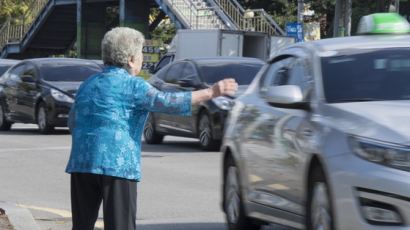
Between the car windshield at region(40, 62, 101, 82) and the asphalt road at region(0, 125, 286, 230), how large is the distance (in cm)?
204

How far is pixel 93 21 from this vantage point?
5062 cm

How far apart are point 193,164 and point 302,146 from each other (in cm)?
790

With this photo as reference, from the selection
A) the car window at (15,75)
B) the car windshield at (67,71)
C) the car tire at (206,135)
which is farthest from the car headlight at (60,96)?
the car tire at (206,135)

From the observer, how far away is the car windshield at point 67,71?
2127 centimetres

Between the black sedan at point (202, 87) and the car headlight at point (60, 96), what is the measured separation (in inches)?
90.5

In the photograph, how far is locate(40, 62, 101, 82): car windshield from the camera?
69.8 ft

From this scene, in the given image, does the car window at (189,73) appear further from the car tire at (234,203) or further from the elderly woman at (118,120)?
the elderly woman at (118,120)

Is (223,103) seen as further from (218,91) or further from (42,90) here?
(218,91)

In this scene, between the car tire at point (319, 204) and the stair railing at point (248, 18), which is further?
the stair railing at point (248, 18)

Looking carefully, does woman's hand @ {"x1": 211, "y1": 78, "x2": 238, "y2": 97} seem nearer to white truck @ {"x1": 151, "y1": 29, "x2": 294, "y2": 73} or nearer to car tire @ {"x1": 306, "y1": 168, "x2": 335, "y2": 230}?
car tire @ {"x1": 306, "y1": 168, "x2": 335, "y2": 230}

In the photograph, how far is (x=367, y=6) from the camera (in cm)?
4906

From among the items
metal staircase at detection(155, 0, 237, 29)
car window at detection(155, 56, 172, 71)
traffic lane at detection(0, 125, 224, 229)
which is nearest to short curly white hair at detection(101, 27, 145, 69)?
traffic lane at detection(0, 125, 224, 229)

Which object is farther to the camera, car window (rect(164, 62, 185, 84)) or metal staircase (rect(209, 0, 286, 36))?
metal staircase (rect(209, 0, 286, 36))

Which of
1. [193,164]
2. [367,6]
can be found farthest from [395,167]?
[367,6]
